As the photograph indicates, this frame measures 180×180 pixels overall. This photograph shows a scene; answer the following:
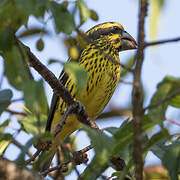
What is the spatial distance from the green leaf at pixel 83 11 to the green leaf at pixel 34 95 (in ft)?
1.68

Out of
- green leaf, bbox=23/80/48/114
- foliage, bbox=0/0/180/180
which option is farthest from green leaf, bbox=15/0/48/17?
green leaf, bbox=23/80/48/114

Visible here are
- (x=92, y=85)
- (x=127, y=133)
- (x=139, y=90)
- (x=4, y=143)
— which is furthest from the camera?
(x=92, y=85)

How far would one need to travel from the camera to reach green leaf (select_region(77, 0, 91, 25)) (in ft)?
6.99

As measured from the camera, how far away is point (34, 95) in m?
1.72

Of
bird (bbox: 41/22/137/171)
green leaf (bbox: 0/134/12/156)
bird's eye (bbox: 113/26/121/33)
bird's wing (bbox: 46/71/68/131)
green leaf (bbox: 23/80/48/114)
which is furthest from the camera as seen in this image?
bird's eye (bbox: 113/26/121/33)

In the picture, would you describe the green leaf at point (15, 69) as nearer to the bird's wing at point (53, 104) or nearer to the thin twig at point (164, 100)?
the thin twig at point (164, 100)

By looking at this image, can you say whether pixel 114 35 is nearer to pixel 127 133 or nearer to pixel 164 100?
pixel 127 133

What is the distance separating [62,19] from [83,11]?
0.22 m

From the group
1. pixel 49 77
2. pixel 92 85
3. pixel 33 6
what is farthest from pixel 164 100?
pixel 92 85

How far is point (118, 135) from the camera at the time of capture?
211 cm

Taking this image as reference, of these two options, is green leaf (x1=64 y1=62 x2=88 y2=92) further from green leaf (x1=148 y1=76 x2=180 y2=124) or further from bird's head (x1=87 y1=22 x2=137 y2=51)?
bird's head (x1=87 y1=22 x2=137 y2=51)

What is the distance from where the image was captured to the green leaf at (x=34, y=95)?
5.61 ft

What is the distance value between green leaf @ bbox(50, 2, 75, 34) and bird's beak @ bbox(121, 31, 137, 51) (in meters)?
2.81

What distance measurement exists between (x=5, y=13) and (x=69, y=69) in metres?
0.37
